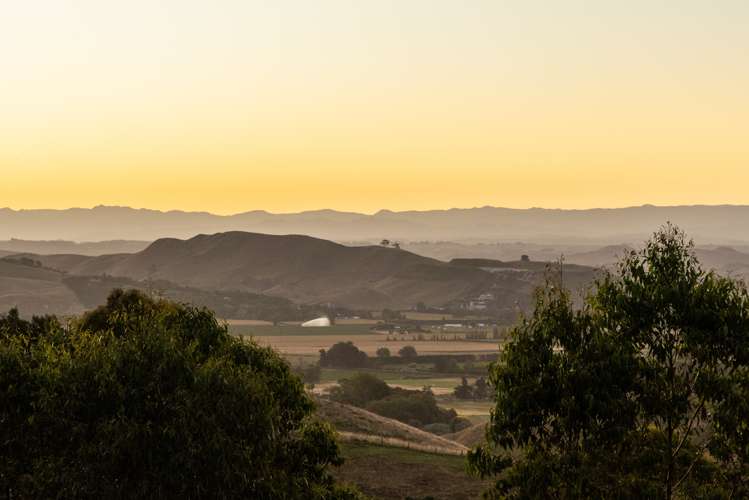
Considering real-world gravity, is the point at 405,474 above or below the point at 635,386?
below

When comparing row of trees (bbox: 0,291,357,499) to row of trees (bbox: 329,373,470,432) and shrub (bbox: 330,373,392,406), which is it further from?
shrub (bbox: 330,373,392,406)

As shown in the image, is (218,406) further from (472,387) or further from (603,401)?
(472,387)

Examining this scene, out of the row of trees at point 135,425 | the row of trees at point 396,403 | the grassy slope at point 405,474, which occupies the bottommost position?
the row of trees at point 396,403

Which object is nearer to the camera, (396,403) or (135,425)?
(135,425)

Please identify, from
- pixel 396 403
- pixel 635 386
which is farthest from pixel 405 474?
pixel 396 403

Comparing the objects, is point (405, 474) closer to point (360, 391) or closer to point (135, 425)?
point (135, 425)

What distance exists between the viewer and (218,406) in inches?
1043

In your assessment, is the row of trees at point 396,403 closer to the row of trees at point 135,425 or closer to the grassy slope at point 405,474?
the grassy slope at point 405,474

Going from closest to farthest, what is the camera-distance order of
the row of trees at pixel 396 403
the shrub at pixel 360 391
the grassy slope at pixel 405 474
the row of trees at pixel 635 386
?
the row of trees at pixel 635 386 → the grassy slope at pixel 405 474 → the row of trees at pixel 396 403 → the shrub at pixel 360 391

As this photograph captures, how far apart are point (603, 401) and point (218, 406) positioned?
11733mm

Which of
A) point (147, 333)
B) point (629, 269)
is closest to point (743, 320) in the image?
point (629, 269)

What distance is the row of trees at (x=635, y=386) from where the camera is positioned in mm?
25312

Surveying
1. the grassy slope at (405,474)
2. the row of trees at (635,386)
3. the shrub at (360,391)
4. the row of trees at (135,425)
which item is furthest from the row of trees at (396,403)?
the row of trees at (635,386)

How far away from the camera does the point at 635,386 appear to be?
85.2 feet
